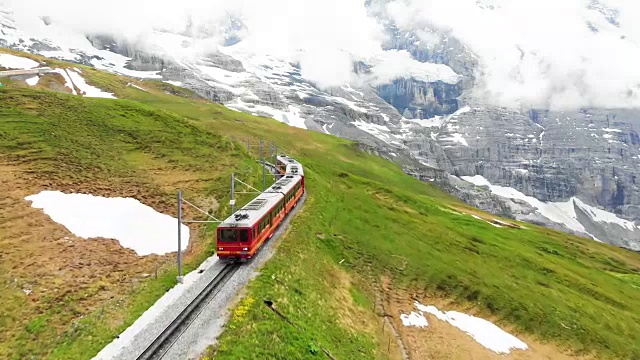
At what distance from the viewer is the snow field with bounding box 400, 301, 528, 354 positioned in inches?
1571

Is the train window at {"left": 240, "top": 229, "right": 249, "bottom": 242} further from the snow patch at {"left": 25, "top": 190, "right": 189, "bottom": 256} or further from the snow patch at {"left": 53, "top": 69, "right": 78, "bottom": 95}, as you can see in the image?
the snow patch at {"left": 53, "top": 69, "right": 78, "bottom": 95}

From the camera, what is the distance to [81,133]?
57.0m

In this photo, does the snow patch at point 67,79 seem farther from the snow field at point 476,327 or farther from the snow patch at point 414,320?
the snow field at point 476,327

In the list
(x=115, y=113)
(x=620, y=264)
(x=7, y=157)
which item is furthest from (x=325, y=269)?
(x=620, y=264)

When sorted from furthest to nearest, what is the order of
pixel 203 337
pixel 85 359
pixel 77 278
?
pixel 77 278, pixel 203 337, pixel 85 359

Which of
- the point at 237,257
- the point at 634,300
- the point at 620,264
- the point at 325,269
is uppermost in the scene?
the point at 237,257

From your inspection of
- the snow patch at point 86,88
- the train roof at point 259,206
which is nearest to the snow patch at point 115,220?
the train roof at point 259,206

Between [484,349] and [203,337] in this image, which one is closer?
[203,337]

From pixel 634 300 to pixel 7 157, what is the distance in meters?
93.2

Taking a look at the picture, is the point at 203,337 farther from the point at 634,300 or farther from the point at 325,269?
the point at 634,300

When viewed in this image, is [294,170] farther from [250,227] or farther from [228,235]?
[228,235]

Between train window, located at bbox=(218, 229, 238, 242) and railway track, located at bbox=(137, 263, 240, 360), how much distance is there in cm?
292

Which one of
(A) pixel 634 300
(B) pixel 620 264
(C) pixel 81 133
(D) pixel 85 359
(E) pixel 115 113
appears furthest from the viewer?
(B) pixel 620 264

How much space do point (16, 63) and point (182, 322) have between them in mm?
158362
